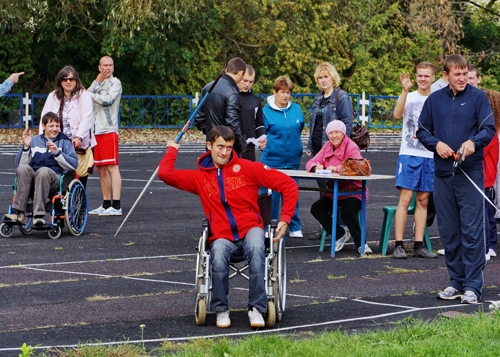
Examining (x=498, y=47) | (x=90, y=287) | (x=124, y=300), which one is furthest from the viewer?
(x=498, y=47)

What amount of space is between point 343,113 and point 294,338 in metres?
5.53

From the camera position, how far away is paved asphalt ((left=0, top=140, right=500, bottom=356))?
7664 millimetres

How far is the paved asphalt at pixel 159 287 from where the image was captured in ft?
25.1

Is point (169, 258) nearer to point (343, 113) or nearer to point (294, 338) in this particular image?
point (343, 113)

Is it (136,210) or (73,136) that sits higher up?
(73,136)

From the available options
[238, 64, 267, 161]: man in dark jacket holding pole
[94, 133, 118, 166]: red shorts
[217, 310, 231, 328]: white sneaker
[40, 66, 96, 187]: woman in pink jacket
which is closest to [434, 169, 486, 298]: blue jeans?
[217, 310, 231, 328]: white sneaker

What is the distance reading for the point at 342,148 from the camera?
11.9 meters

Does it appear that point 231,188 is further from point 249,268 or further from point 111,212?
point 111,212

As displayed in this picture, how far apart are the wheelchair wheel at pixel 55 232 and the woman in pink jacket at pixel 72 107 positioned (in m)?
1.20

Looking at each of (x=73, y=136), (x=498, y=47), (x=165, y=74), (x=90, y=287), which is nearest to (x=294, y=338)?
(x=90, y=287)

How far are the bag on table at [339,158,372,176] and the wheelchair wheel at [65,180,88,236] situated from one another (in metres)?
3.29

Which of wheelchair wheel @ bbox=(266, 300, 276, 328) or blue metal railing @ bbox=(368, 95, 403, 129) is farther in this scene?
blue metal railing @ bbox=(368, 95, 403, 129)

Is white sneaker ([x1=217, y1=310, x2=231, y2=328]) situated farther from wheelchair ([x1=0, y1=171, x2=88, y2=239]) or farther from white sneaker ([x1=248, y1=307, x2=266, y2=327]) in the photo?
wheelchair ([x1=0, y1=171, x2=88, y2=239])

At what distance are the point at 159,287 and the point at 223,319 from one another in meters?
1.83
